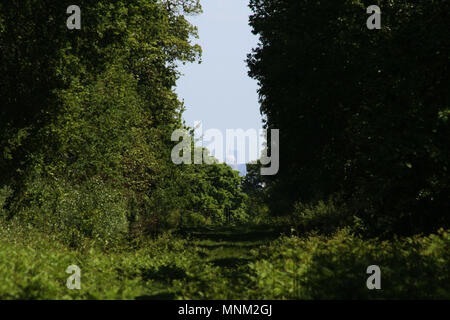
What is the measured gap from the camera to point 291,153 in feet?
79.6

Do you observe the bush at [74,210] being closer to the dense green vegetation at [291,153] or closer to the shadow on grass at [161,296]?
the dense green vegetation at [291,153]

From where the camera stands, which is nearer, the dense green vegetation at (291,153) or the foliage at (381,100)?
the dense green vegetation at (291,153)

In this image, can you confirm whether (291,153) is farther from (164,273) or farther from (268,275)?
(268,275)

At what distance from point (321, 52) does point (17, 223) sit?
13.0m

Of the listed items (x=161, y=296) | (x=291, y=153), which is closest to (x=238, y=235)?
(x=291, y=153)

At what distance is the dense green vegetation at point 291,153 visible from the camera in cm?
1047

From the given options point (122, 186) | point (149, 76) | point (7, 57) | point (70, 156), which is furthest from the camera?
point (149, 76)

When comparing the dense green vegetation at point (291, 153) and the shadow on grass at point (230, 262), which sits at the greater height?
the dense green vegetation at point (291, 153)

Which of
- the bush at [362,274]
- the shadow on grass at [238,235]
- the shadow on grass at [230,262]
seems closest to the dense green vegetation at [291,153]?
the bush at [362,274]

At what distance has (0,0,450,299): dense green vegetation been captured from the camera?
34.3 ft

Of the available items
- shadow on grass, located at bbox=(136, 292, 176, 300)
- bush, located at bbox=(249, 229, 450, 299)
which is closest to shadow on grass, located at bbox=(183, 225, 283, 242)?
bush, located at bbox=(249, 229, 450, 299)

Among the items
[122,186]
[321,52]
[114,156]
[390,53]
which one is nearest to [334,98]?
[321,52]

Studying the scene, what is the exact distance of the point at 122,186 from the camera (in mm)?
27922

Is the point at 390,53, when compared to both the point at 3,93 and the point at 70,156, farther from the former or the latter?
the point at 70,156
